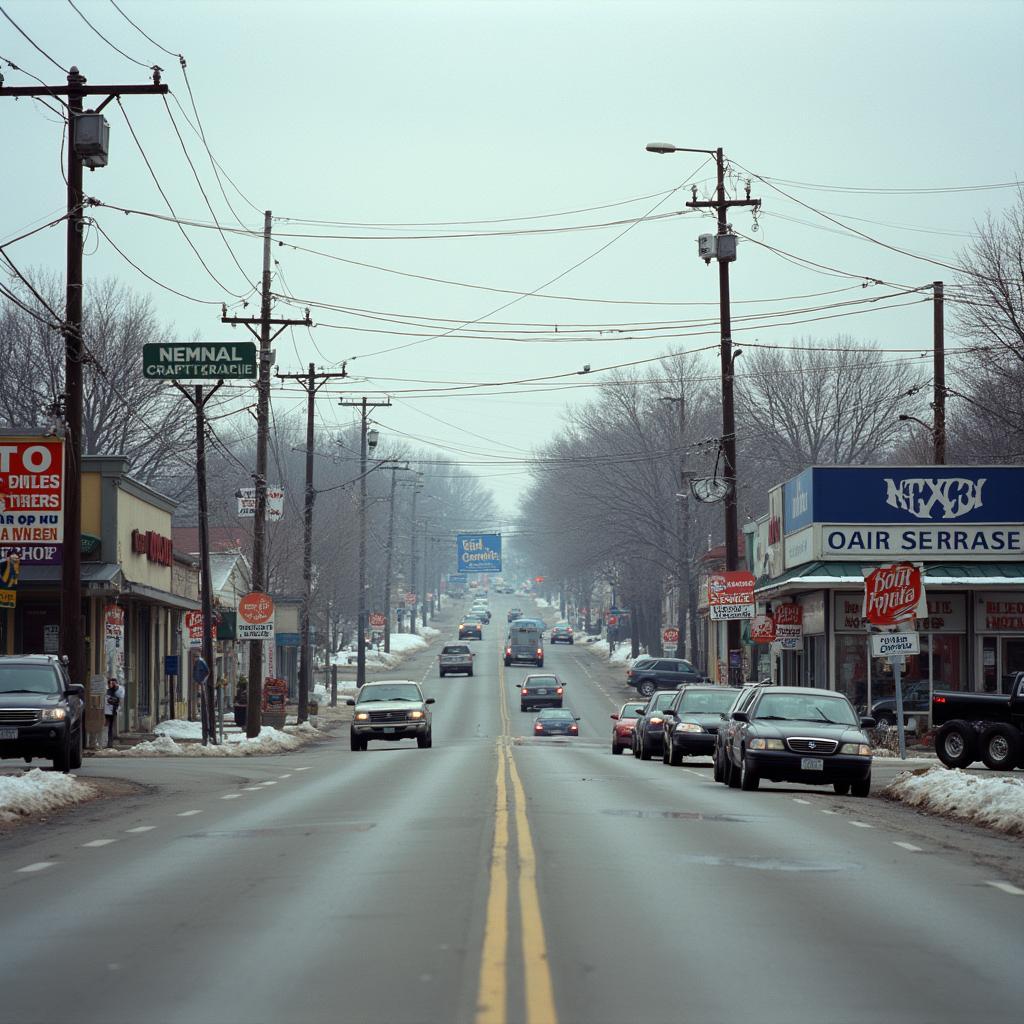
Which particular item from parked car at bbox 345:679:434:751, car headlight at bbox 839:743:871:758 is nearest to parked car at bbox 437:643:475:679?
parked car at bbox 345:679:434:751

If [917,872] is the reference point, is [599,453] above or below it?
above

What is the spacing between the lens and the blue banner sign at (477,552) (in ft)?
428

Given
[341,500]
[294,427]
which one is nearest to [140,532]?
[341,500]

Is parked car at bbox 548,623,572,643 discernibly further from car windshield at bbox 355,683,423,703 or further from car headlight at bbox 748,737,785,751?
car headlight at bbox 748,737,785,751

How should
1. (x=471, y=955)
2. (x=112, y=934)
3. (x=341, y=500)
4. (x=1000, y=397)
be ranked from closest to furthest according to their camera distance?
(x=471, y=955) → (x=112, y=934) → (x=1000, y=397) → (x=341, y=500)

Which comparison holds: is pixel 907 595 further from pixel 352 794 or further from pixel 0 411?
pixel 0 411

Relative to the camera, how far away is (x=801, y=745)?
73.6ft

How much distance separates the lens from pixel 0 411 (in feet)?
202

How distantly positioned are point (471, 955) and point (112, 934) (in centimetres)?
240

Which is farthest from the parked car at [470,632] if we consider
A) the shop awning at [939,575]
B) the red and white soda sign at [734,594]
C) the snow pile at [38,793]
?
the snow pile at [38,793]

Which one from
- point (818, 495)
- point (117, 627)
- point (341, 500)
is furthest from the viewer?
point (341, 500)

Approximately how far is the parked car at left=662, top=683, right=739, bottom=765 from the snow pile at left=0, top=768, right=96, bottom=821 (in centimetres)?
1128

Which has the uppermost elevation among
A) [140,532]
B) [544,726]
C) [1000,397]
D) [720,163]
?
[720,163]

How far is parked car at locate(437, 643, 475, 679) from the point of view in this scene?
8981 centimetres
